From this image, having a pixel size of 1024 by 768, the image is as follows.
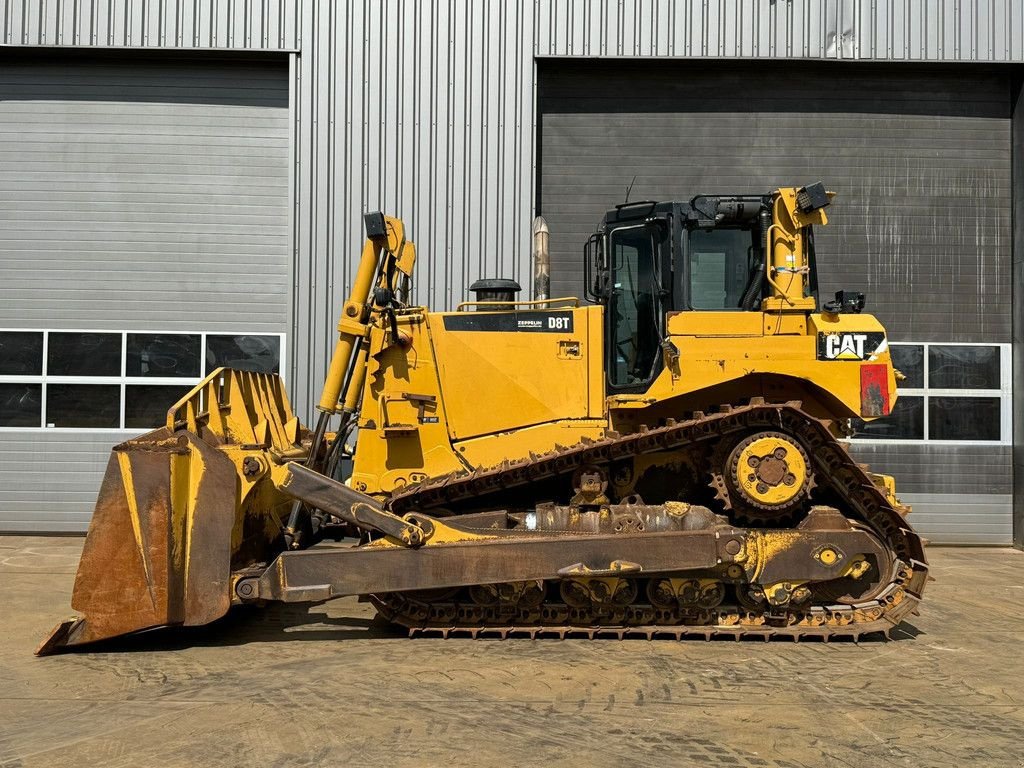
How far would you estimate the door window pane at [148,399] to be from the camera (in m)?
11.0

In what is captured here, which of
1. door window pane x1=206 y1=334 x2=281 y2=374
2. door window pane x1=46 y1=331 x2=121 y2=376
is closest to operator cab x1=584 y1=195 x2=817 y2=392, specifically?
door window pane x1=206 y1=334 x2=281 y2=374

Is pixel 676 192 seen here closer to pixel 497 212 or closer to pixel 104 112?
pixel 497 212

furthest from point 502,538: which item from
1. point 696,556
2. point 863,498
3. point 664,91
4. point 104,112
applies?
point 104,112

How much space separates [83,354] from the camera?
11.0 metres

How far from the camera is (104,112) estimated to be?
1116 cm

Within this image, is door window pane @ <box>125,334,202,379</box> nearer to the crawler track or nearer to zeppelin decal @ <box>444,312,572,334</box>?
zeppelin decal @ <box>444,312,572,334</box>

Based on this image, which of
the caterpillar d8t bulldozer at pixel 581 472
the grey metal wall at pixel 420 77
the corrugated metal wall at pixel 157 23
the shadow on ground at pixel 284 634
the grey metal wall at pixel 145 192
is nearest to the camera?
the caterpillar d8t bulldozer at pixel 581 472

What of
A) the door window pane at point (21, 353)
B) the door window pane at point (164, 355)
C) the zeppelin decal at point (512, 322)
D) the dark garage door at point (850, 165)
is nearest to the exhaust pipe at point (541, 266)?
the zeppelin decal at point (512, 322)

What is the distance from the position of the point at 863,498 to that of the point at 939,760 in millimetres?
2433

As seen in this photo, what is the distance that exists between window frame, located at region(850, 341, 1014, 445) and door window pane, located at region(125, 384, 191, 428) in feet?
29.2

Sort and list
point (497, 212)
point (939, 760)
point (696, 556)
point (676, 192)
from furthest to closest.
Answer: point (676, 192), point (497, 212), point (696, 556), point (939, 760)

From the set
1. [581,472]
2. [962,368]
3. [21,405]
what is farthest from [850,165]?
[21,405]

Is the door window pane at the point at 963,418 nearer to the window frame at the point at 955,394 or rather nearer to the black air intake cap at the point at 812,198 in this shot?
the window frame at the point at 955,394

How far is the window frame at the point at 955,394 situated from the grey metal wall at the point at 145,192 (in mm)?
8179
